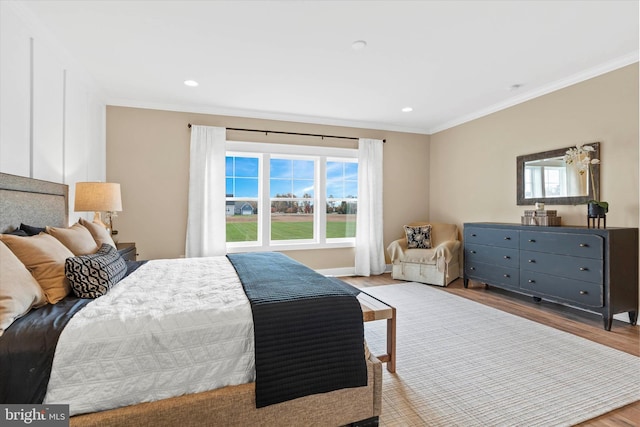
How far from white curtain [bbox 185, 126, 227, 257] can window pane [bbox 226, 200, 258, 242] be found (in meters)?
0.24

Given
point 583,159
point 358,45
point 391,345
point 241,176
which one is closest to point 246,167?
point 241,176

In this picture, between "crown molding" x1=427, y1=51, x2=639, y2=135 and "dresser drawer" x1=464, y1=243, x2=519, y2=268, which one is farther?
"dresser drawer" x1=464, y1=243, x2=519, y2=268

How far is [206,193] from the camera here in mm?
4512

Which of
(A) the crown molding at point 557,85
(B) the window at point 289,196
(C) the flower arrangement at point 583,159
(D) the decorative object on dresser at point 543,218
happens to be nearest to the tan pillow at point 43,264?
(B) the window at point 289,196

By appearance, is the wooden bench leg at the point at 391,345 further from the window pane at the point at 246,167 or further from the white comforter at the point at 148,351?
the window pane at the point at 246,167

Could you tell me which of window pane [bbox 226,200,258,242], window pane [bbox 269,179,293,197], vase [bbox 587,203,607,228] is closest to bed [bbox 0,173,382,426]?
vase [bbox 587,203,607,228]

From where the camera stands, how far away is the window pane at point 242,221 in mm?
4867

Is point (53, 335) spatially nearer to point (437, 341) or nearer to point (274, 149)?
point (437, 341)

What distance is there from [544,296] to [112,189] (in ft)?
15.7

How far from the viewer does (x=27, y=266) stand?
66.2 inches

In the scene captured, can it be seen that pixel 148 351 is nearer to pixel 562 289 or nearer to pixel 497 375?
pixel 497 375

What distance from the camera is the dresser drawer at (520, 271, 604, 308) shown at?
119 inches

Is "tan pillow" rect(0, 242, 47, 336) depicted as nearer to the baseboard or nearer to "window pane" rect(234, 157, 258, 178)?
"window pane" rect(234, 157, 258, 178)

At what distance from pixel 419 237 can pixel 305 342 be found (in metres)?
4.01
